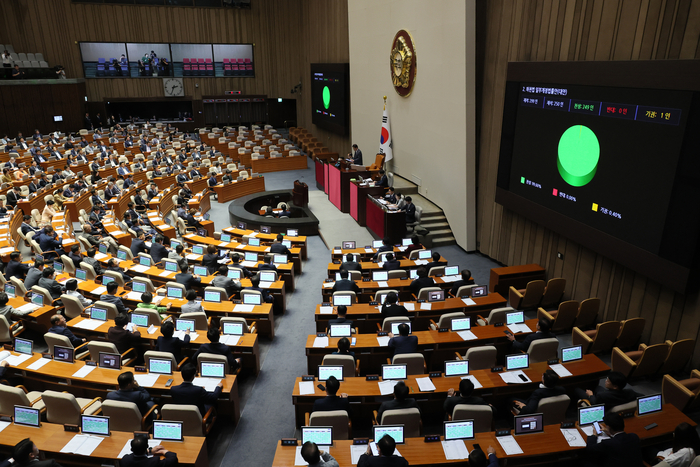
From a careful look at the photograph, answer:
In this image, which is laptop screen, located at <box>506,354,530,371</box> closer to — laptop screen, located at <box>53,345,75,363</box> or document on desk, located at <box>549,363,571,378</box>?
document on desk, located at <box>549,363,571,378</box>

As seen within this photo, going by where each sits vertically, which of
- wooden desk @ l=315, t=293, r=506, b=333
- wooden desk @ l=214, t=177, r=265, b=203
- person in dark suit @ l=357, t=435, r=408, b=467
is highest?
person in dark suit @ l=357, t=435, r=408, b=467

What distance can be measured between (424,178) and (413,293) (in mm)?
6007

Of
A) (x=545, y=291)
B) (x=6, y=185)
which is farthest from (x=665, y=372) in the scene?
(x=6, y=185)

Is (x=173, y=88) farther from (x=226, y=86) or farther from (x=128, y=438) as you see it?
(x=128, y=438)

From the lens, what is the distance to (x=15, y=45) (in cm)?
2584

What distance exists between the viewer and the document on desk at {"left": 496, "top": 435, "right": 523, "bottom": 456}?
4711 millimetres

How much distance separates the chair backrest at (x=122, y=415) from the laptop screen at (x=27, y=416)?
2.34 ft

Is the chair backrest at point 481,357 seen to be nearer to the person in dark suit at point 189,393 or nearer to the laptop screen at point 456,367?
the laptop screen at point 456,367

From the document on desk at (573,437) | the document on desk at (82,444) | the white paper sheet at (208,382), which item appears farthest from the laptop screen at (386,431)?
the document on desk at (82,444)

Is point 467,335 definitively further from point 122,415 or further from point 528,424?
point 122,415

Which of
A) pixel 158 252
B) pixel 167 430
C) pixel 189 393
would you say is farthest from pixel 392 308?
pixel 158 252

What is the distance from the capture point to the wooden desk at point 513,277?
9.57m

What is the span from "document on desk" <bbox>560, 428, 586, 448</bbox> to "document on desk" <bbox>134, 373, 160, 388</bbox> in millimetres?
4873

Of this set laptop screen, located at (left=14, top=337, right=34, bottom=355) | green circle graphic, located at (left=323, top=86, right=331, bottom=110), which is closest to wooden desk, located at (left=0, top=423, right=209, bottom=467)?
laptop screen, located at (left=14, top=337, right=34, bottom=355)
